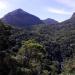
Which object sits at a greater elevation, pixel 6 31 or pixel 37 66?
pixel 6 31

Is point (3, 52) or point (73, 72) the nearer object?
point (3, 52)

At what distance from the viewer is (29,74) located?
35.8 meters

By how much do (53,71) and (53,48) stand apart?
408 ft

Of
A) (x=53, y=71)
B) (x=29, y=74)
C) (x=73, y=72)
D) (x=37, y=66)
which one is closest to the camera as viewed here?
(x=29, y=74)

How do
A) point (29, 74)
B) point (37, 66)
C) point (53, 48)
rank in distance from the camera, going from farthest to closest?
point (53, 48) → point (37, 66) → point (29, 74)

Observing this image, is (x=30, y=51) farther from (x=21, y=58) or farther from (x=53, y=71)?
(x=53, y=71)

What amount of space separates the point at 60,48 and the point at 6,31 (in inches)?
5988

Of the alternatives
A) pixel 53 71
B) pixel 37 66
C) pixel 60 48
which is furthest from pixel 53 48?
pixel 37 66

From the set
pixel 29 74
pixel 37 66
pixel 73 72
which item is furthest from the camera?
pixel 73 72

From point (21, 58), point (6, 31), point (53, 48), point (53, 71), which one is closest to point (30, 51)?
point (21, 58)

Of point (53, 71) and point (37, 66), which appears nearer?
point (37, 66)

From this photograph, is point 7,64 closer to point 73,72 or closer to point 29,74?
point 29,74

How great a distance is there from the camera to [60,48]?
620 ft

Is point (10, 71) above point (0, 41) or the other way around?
the other way around
